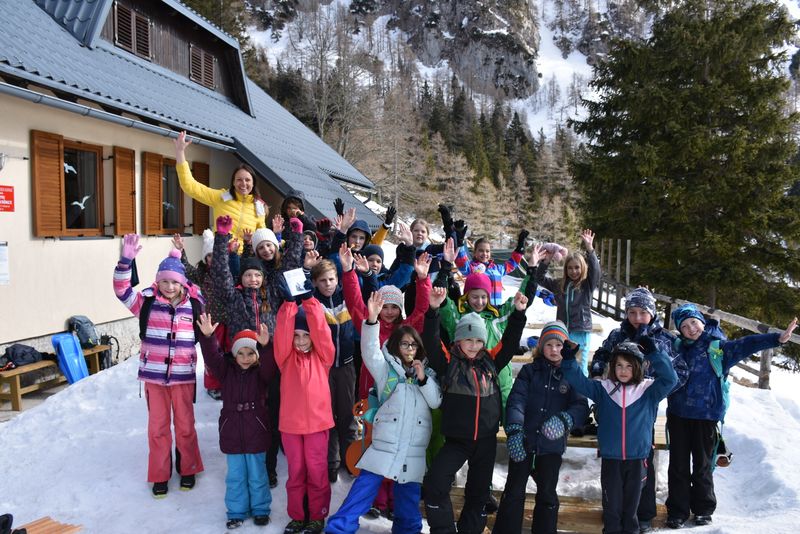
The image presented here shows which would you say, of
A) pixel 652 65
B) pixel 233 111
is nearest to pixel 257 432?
pixel 233 111

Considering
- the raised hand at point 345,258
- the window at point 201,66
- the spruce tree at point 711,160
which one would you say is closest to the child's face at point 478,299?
the raised hand at point 345,258

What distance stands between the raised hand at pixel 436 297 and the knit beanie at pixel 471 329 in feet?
0.70

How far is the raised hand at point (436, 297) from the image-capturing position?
11.5ft

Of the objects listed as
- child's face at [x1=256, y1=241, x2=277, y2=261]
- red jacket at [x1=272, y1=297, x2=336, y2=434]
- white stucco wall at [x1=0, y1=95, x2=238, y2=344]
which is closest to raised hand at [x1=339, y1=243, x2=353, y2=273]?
red jacket at [x1=272, y1=297, x2=336, y2=434]

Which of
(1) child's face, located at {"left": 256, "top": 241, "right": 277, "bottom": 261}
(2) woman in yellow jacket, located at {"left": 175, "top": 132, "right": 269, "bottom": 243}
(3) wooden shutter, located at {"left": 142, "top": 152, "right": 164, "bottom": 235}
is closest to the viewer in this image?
(1) child's face, located at {"left": 256, "top": 241, "right": 277, "bottom": 261}

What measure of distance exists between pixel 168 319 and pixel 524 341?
4667mm

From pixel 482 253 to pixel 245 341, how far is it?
2843 millimetres

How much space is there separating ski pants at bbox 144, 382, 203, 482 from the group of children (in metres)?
0.01

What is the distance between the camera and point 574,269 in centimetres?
486

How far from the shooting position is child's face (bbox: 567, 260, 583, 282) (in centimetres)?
485

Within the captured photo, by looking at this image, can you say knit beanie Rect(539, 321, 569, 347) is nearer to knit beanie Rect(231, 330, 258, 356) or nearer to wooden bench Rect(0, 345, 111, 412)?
knit beanie Rect(231, 330, 258, 356)

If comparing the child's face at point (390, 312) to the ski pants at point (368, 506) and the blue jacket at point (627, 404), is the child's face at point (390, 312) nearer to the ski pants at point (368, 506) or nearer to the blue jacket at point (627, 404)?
the ski pants at point (368, 506)

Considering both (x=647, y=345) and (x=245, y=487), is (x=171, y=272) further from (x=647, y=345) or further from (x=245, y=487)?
(x=647, y=345)

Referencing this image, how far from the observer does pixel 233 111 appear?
11.7 meters
